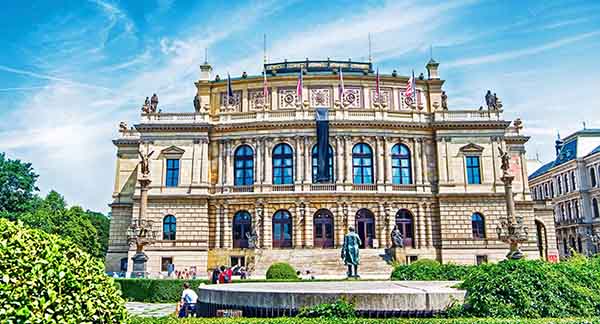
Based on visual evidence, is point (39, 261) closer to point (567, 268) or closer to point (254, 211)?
point (567, 268)

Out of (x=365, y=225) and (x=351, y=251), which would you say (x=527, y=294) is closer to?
(x=351, y=251)

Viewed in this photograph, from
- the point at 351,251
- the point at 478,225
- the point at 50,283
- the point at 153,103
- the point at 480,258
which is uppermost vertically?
the point at 153,103

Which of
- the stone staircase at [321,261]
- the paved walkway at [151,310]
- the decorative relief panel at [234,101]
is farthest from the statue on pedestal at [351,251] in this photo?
the decorative relief panel at [234,101]

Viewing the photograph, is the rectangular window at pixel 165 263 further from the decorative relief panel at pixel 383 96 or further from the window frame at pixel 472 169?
the window frame at pixel 472 169

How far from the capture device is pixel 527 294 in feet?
32.4

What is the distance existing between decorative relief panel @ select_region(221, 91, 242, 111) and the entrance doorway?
1621 centimetres

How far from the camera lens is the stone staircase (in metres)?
36.3

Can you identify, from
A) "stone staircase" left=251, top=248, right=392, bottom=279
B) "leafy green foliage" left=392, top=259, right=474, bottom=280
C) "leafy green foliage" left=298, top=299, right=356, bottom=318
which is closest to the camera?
"leafy green foliage" left=298, top=299, right=356, bottom=318

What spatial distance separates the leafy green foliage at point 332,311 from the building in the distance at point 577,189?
57.5 m

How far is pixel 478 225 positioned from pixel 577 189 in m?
33.4

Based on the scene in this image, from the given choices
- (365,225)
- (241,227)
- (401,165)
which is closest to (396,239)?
(365,225)

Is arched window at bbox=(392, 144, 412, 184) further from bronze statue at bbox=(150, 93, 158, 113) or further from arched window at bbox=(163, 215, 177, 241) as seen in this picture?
bronze statue at bbox=(150, 93, 158, 113)

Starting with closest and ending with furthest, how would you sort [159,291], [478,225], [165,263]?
1. [159,291]
2. [165,263]
3. [478,225]

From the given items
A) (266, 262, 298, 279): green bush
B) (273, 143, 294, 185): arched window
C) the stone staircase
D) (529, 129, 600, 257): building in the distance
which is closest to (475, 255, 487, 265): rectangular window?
the stone staircase
